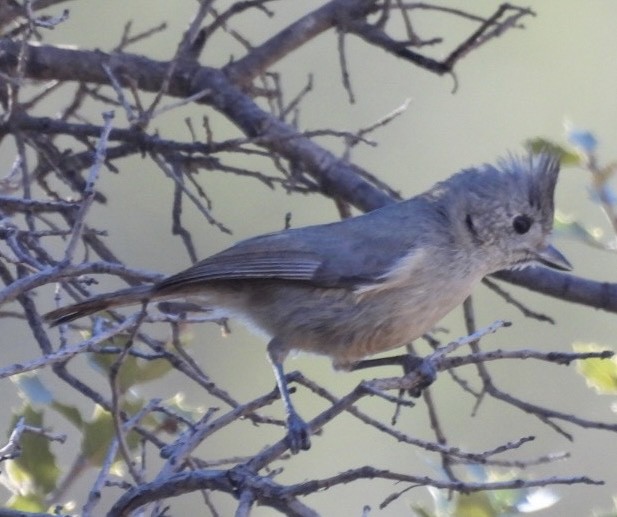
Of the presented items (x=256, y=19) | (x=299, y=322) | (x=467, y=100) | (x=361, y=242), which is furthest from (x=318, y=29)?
(x=467, y=100)

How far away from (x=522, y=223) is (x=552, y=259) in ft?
0.50

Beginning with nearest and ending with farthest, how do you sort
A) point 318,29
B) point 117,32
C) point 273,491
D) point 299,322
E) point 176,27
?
point 273,491 < point 299,322 < point 318,29 < point 117,32 < point 176,27

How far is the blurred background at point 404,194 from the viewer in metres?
7.58

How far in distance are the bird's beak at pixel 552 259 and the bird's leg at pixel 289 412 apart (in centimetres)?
85

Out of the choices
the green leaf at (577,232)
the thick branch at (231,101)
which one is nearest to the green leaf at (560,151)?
the green leaf at (577,232)

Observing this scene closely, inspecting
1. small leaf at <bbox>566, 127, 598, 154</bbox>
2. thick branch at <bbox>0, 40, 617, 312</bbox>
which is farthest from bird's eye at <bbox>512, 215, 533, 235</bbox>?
small leaf at <bbox>566, 127, 598, 154</bbox>

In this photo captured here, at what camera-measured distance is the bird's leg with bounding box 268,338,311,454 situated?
9.17ft

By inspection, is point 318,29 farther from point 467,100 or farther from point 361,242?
point 467,100

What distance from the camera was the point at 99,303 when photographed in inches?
A: 125

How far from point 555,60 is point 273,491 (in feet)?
23.4

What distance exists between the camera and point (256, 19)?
8211 millimetres

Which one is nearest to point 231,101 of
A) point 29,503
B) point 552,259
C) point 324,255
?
point 324,255

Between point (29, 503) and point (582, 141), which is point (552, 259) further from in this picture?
point (29, 503)

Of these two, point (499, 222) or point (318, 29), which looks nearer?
point (499, 222)
